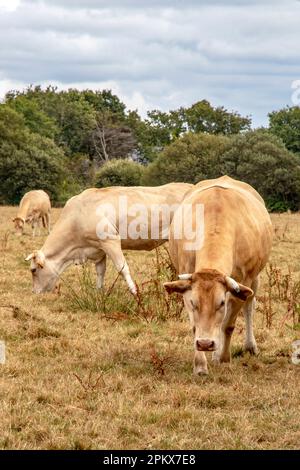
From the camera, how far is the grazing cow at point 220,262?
22.2 ft

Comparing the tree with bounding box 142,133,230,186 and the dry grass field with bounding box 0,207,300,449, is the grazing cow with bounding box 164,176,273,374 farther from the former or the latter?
the tree with bounding box 142,133,230,186

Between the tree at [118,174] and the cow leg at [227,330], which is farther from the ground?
the tree at [118,174]

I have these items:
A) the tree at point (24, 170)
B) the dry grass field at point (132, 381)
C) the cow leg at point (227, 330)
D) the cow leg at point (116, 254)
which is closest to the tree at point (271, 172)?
the tree at point (24, 170)

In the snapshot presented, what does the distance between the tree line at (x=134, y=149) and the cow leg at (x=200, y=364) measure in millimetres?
46606

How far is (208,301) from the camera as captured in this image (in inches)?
266

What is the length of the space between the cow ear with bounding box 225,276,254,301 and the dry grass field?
0.84 m

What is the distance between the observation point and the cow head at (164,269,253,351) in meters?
6.68

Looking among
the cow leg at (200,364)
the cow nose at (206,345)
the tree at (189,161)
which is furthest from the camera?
the tree at (189,161)

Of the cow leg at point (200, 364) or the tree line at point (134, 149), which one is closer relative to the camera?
the cow leg at point (200, 364)

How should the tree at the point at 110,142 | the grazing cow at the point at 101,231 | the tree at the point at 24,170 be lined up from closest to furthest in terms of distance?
the grazing cow at the point at 101,231 < the tree at the point at 24,170 < the tree at the point at 110,142

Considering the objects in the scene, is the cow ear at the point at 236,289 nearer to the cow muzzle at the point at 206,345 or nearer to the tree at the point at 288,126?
the cow muzzle at the point at 206,345

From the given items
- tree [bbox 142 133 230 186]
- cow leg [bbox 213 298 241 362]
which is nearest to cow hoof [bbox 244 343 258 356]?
cow leg [bbox 213 298 241 362]

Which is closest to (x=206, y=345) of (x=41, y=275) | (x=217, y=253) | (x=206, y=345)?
(x=206, y=345)
